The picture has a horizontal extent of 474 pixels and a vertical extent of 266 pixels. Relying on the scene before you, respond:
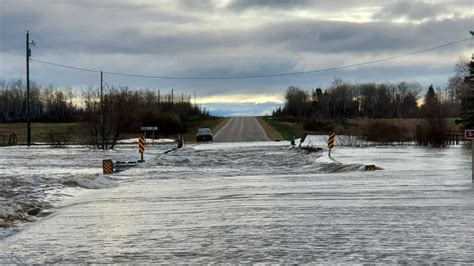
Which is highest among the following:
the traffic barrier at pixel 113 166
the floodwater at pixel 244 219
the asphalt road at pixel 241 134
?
the asphalt road at pixel 241 134

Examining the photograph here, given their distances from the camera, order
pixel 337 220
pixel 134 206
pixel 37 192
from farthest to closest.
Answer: pixel 37 192 < pixel 134 206 < pixel 337 220

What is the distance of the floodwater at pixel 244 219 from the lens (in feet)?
29.9

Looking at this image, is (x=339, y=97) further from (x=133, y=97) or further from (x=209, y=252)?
(x=209, y=252)

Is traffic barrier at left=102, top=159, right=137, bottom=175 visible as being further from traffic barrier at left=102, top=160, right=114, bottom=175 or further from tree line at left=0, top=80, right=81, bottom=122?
tree line at left=0, top=80, right=81, bottom=122

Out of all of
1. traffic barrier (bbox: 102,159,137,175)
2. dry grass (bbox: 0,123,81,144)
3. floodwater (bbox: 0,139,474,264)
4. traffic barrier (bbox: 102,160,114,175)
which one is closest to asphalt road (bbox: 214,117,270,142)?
dry grass (bbox: 0,123,81,144)

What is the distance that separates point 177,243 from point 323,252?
2481 millimetres

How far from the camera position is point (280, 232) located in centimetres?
1070

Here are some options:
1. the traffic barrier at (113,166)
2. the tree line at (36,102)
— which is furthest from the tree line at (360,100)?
the traffic barrier at (113,166)

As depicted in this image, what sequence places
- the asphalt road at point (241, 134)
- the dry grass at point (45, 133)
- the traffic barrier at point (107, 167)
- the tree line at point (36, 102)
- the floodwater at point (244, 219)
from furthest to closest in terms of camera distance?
the tree line at point (36, 102) < the asphalt road at point (241, 134) < the dry grass at point (45, 133) < the traffic barrier at point (107, 167) < the floodwater at point (244, 219)

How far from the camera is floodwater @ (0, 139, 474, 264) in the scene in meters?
9.11

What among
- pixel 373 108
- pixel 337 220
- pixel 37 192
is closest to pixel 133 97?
pixel 37 192

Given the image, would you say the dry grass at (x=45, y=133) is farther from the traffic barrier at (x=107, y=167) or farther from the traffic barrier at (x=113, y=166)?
the traffic barrier at (x=107, y=167)

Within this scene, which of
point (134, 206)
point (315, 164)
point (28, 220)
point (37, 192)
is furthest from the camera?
point (315, 164)

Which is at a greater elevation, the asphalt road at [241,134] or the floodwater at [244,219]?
the asphalt road at [241,134]
